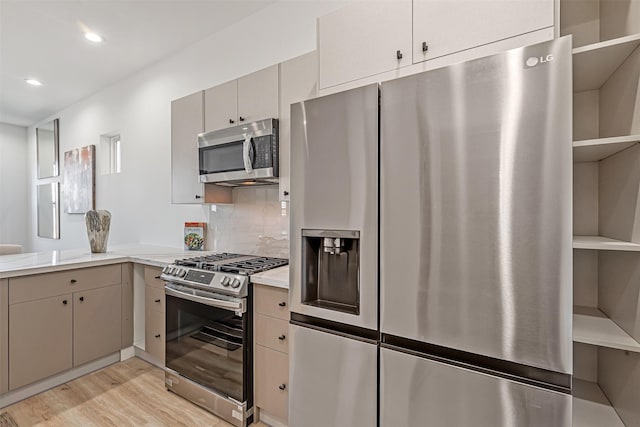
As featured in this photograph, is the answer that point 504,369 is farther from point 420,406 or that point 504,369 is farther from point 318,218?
point 318,218

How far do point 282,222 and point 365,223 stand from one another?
1.25m

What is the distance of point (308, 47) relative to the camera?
7.65ft

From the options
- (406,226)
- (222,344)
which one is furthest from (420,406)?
(222,344)

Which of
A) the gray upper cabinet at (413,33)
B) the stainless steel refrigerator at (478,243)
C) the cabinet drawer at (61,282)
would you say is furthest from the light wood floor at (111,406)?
the gray upper cabinet at (413,33)

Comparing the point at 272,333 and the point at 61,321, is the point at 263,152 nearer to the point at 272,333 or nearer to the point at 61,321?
the point at 272,333

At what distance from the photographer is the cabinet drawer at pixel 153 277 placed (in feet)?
8.21

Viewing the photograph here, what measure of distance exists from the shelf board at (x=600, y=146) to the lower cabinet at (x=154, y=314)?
8.89 feet

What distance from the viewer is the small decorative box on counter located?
3031 millimetres

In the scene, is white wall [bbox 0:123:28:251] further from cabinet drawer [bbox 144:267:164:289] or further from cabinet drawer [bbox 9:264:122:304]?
cabinet drawer [bbox 144:267:164:289]

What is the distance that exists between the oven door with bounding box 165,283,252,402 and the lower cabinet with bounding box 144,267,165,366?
30 centimetres

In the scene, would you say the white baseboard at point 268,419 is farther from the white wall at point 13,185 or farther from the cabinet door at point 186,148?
the white wall at point 13,185

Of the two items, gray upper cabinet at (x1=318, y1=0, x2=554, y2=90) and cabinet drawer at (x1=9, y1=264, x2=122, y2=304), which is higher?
gray upper cabinet at (x1=318, y1=0, x2=554, y2=90)

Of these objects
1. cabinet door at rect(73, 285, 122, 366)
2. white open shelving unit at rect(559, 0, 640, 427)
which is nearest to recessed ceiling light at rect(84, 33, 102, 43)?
cabinet door at rect(73, 285, 122, 366)

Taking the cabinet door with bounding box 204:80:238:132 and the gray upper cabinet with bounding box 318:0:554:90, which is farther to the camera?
the cabinet door with bounding box 204:80:238:132
